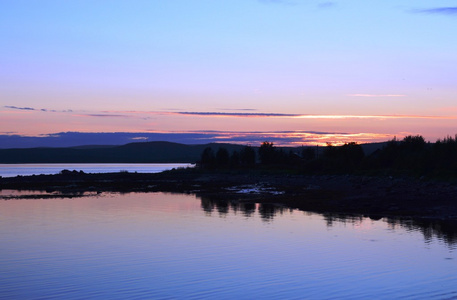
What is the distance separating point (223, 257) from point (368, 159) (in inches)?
2437

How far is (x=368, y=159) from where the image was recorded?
77000 mm

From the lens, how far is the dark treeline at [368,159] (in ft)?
188

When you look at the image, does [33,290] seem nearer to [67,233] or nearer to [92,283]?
[92,283]

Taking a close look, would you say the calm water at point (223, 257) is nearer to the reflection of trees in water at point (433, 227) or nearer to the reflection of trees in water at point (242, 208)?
the reflection of trees in water at point (433, 227)

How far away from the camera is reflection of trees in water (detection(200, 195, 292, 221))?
108 ft

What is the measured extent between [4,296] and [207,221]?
1619 centimetres

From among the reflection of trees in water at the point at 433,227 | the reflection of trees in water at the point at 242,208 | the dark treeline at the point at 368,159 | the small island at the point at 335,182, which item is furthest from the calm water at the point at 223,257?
the dark treeline at the point at 368,159

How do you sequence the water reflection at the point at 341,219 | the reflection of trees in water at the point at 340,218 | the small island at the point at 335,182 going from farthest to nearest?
1. the small island at the point at 335,182
2. the reflection of trees in water at the point at 340,218
3. the water reflection at the point at 341,219

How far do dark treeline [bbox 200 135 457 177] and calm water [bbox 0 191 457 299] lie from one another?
2881 cm

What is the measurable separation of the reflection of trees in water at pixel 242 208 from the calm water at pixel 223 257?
1.14 m

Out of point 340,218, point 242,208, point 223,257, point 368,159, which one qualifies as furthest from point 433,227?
point 368,159

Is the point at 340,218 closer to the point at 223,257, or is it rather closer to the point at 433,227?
the point at 433,227

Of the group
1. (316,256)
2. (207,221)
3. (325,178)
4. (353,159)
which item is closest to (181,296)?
(316,256)

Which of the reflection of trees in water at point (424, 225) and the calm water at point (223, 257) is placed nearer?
the calm water at point (223, 257)
